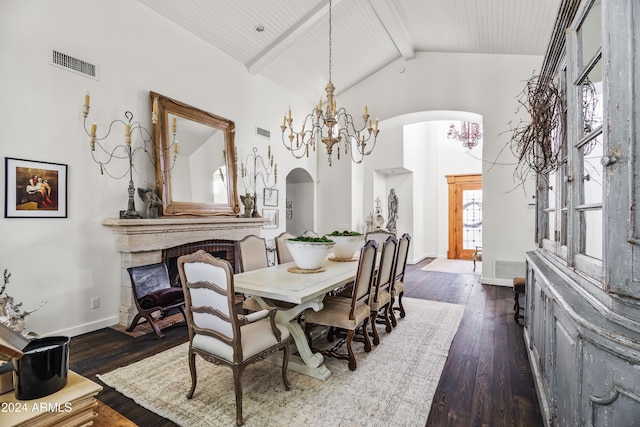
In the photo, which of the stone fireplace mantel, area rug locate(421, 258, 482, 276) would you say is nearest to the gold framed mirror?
the stone fireplace mantel

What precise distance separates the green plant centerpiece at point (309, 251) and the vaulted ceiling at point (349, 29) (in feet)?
11.1

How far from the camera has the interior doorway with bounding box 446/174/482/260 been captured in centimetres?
893

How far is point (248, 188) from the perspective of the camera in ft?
17.9

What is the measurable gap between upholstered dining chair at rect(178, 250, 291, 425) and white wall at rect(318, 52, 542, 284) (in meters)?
4.98

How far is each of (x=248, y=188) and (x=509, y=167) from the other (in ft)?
15.1

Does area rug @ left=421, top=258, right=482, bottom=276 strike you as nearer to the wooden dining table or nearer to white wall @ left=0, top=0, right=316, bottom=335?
the wooden dining table

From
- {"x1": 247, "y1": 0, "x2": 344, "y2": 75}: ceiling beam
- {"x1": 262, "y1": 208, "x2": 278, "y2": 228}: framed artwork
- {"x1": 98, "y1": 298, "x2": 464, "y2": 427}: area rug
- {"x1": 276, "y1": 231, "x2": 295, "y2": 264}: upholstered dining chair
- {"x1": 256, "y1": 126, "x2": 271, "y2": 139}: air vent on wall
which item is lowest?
{"x1": 98, "y1": 298, "x2": 464, "y2": 427}: area rug

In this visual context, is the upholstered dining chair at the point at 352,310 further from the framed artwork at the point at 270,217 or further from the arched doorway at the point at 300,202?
the arched doorway at the point at 300,202

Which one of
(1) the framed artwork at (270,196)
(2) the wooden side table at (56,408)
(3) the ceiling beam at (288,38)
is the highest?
(3) the ceiling beam at (288,38)

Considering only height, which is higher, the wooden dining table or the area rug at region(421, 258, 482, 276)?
the wooden dining table

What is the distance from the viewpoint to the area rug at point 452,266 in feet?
23.2

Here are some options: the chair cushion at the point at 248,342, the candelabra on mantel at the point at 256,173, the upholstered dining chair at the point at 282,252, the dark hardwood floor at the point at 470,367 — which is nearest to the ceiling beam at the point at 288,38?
the candelabra on mantel at the point at 256,173

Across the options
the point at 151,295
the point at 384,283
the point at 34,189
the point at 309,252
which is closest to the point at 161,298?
the point at 151,295

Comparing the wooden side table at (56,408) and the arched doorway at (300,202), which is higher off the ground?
the arched doorway at (300,202)
